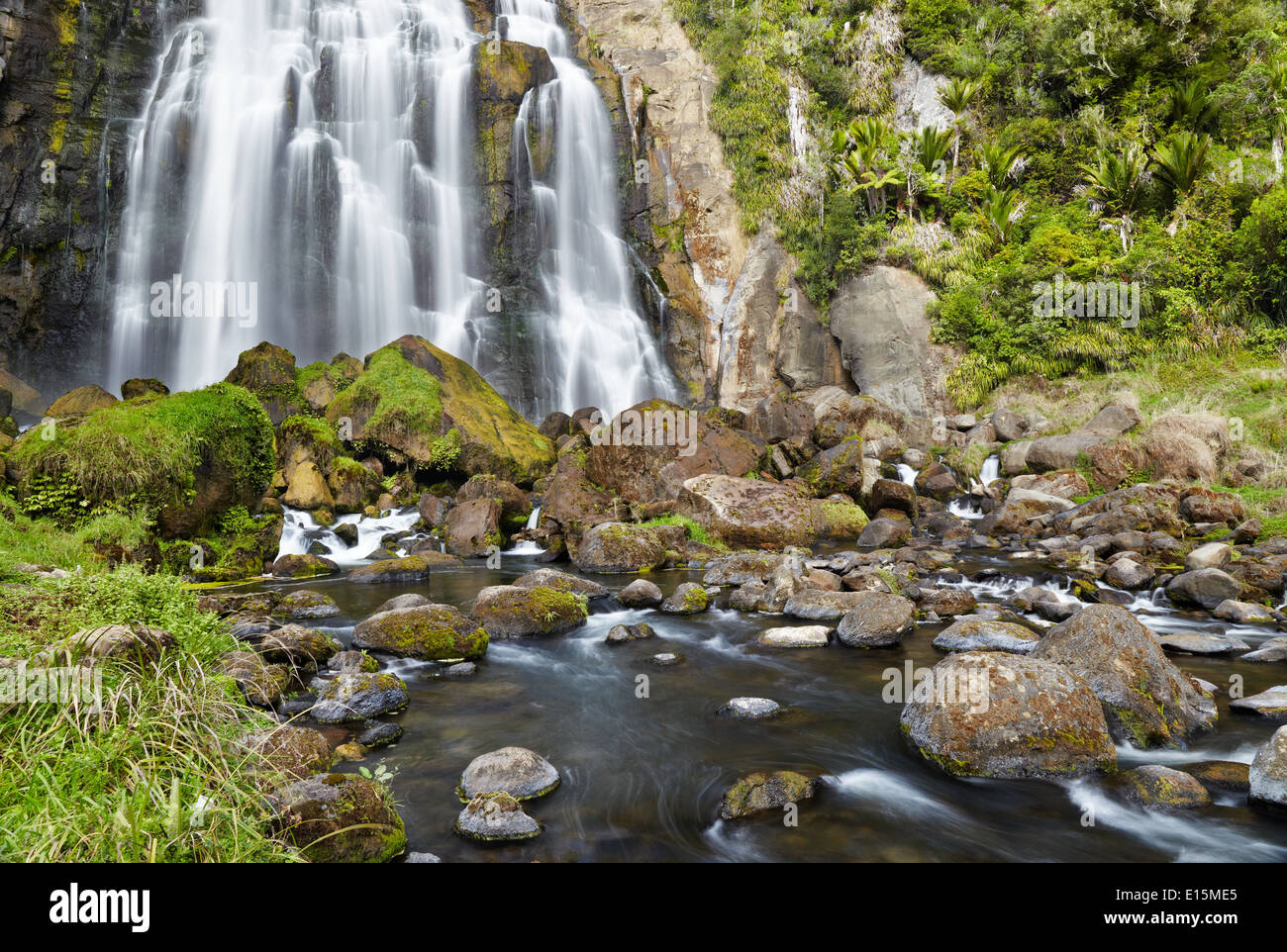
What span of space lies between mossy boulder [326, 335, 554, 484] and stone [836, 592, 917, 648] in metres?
12.5

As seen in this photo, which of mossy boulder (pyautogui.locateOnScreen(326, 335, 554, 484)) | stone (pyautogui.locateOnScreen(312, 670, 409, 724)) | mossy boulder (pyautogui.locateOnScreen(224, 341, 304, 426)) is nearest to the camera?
stone (pyautogui.locateOnScreen(312, 670, 409, 724))

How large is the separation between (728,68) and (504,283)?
1579cm

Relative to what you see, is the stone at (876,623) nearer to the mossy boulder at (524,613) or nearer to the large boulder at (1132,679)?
the large boulder at (1132,679)

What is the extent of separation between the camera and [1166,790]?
441 cm

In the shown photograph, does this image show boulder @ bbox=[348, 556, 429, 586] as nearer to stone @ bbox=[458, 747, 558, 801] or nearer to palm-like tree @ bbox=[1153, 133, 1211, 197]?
stone @ bbox=[458, 747, 558, 801]

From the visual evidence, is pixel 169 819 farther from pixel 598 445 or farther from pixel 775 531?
pixel 598 445

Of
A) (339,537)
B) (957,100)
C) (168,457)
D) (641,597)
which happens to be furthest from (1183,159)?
(168,457)

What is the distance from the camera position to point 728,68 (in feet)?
109

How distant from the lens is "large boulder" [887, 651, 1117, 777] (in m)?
4.80

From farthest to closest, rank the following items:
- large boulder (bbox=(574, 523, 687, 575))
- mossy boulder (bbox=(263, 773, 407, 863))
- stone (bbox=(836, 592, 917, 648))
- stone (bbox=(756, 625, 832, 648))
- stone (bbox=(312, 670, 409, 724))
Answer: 1. large boulder (bbox=(574, 523, 687, 575))
2. stone (bbox=(756, 625, 832, 648))
3. stone (bbox=(836, 592, 917, 648))
4. stone (bbox=(312, 670, 409, 724))
5. mossy boulder (bbox=(263, 773, 407, 863))

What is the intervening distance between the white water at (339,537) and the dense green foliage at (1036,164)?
19.3 metres

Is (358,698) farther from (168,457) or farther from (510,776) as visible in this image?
(168,457)

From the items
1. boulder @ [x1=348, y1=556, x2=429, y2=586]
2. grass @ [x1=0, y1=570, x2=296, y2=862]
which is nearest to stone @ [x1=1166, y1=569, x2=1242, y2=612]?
grass @ [x1=0, y1=570, x2=296, y2=862]

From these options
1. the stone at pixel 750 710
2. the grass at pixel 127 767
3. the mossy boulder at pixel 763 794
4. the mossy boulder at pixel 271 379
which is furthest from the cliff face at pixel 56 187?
the mossy boulder at pixel 763 794
